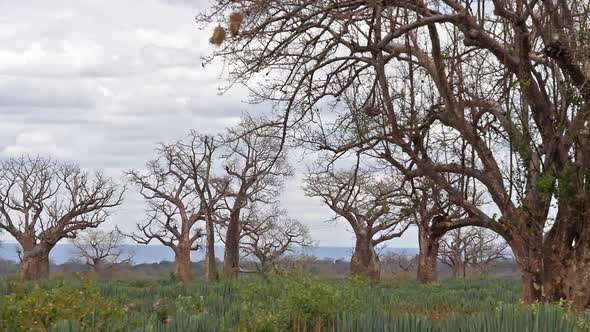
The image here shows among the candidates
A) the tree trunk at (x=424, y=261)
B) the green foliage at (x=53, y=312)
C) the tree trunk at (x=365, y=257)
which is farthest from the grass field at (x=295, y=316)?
the tree trunk at (x=365, y=257)

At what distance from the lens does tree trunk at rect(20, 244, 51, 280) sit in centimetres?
4653

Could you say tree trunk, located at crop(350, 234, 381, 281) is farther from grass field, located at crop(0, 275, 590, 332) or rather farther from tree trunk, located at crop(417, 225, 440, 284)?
grass field, located at crop(0, 275, 590, 332)

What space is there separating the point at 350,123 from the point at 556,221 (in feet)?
13.8

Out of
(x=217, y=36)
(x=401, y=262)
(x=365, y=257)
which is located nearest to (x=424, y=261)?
(x=365, y=257)

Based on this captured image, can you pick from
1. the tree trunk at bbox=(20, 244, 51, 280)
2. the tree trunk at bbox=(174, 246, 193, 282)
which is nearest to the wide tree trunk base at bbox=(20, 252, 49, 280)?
the tree trunk at bbox=(20, 244, 51, 280)

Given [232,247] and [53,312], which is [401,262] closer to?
[232,247]

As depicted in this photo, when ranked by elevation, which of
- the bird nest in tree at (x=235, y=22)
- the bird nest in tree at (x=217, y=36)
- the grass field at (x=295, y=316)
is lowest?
the grass field at (x=295, y=316)

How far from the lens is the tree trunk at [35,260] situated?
46.5 m

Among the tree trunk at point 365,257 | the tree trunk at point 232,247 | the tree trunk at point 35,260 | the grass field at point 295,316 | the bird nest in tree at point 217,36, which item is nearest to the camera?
the grass field at point 295,316

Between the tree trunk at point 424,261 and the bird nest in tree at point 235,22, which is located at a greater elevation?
the bird nest in tree at point 235,22

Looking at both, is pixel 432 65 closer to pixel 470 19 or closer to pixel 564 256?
pixel 470 19

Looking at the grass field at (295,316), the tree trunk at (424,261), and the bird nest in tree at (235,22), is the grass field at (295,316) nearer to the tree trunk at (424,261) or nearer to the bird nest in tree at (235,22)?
the bird nest in tree at (235,22)

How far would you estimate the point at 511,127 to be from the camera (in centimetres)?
1236

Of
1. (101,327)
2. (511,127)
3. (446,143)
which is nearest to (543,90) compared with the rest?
(511,127)
